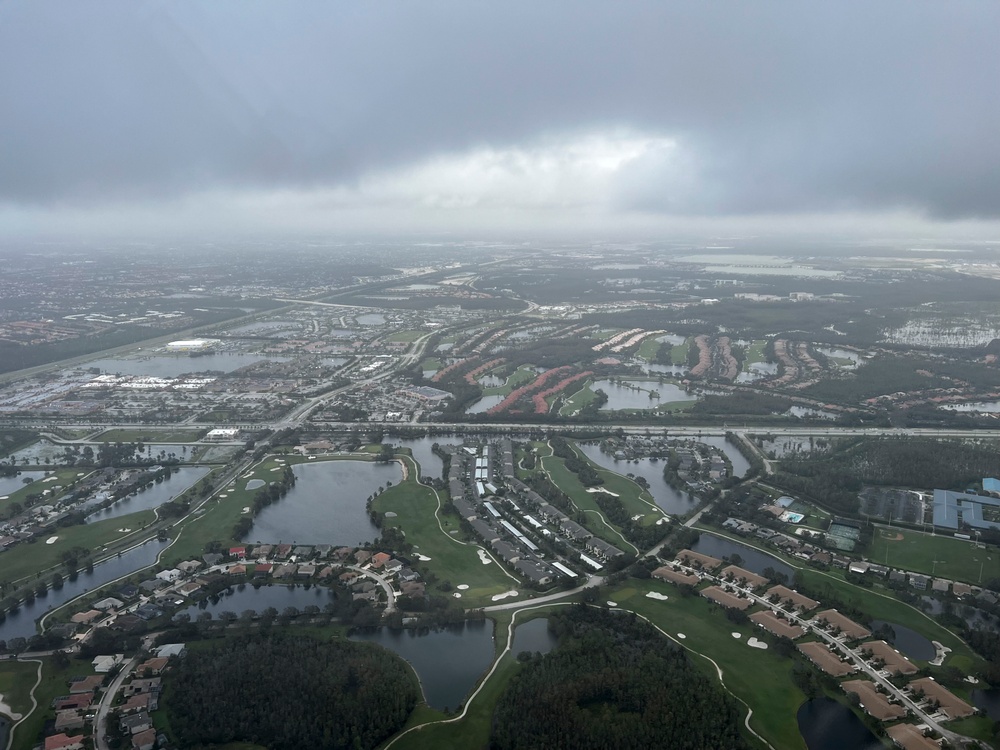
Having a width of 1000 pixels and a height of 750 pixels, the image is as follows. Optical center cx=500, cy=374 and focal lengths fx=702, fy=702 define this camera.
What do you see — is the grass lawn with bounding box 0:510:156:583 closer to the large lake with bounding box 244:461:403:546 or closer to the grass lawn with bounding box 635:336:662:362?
the large lake with bounding box 244:461:403:546

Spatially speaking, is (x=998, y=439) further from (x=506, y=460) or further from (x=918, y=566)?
(x=506, y=460)

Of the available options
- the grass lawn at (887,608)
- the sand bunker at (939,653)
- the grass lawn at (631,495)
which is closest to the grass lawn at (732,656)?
the grass lawn at (887,608)

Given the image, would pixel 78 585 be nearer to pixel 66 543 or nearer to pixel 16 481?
pixel 66 543

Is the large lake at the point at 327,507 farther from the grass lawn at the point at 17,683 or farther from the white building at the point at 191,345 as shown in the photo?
the white building at the point at 191,345

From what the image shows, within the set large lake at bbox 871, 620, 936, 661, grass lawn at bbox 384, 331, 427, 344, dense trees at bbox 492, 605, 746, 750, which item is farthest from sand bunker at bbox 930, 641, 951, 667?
grass lawn at bbox 384, 331, 427, 344

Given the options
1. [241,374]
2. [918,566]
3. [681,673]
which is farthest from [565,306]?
[681,673]

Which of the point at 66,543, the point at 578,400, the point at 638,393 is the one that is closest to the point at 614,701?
the point at 66,543
